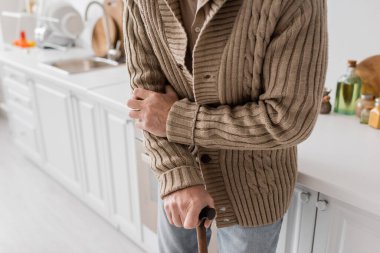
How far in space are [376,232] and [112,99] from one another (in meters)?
1.13

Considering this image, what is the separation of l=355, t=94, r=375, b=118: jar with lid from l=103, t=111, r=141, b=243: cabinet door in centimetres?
89

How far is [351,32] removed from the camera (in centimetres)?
140

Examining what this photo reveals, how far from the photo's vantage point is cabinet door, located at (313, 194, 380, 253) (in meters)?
0.97

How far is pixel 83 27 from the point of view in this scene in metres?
2.54

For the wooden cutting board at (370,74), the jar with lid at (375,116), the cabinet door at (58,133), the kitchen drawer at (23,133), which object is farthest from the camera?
the kitchen drawer at (23,133)

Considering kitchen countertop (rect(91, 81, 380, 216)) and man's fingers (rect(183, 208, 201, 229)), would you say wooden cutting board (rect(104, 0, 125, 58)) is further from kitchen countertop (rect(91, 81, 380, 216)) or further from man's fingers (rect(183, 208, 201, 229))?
man's fingers (rect(183, 208, 201, 229))

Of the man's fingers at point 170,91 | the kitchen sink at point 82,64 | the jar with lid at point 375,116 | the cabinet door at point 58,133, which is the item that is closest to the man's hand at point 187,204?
the man's fingers at point 170,91

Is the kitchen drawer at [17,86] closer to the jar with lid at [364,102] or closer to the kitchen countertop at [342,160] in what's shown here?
the kitchen countertop at [342,160]

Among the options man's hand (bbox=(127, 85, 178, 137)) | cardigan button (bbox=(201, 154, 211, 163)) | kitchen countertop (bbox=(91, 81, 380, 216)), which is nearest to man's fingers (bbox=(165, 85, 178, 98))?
man's hand (bbox=(127, 85, 178, 137))

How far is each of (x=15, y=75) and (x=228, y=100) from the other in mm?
2053

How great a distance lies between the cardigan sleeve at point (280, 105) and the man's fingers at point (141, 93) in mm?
109

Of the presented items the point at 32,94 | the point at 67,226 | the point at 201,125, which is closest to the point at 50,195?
the point at 67,226

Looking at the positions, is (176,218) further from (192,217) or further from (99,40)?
(99,40)

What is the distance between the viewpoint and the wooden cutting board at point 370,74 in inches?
53.2
